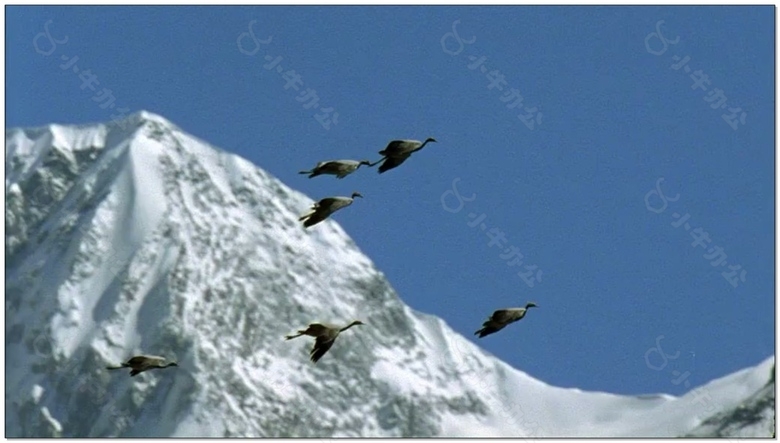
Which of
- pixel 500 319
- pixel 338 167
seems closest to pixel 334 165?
pixel 338 167

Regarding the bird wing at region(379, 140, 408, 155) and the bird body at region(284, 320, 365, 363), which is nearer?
the bird body at region(284, 320, 365, 363)

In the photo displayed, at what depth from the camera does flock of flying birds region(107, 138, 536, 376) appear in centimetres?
3434

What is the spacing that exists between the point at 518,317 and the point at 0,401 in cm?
1271

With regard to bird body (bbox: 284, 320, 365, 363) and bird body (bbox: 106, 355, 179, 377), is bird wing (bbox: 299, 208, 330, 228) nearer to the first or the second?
bird body (bbox: 284, 320, 365, 363)

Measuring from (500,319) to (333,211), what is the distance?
3.18 metres

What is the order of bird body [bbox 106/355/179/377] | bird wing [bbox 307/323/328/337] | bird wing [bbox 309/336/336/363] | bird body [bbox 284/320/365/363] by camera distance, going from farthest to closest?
1. bird wing [bbox 309/336/336/363]
2. bird body [bbox 284/320/365/363]
3. bird wing [bbox 307/323/328/337]
4. bird body [bbox 106/355/179/377]

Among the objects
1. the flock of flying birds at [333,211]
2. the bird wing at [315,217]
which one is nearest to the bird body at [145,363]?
the flock of flying birds at [333,211]

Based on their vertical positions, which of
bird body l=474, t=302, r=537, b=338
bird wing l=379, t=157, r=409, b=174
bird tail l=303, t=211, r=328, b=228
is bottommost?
bird body l=474, t=302, r=537, b=338

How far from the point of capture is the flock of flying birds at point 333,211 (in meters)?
34.3

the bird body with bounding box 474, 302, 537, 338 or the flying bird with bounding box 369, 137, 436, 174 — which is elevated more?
the flying bird with bounding box 369, 137, 436, 174

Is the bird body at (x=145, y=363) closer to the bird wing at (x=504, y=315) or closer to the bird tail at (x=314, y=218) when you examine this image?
the bird tail at (x=314, y=218)

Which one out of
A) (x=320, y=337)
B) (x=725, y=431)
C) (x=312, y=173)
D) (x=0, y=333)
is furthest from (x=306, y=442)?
(x=725, y=431)

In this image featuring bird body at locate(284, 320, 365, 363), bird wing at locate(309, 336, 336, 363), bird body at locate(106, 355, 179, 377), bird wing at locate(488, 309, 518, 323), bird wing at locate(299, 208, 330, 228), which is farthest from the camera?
bird wing at locate(488, 309, 518, 323)

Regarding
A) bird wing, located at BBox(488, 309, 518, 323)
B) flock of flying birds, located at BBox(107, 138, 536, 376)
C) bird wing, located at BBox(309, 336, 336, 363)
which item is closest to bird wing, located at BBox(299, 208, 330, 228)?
flock of flying birds, located at BBox(107, 138, 536, 376)
